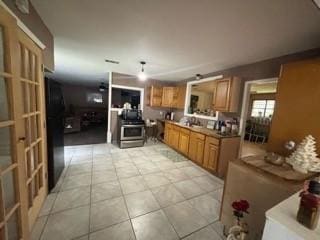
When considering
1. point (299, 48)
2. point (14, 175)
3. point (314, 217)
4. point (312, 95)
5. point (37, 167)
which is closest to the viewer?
point (314, 217)

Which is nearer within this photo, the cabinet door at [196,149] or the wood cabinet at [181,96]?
the cabinet door at [196,149]

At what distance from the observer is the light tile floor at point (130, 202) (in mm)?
1662

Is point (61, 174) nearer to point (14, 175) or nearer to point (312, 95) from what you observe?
point (14, 175)

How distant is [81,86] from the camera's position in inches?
390

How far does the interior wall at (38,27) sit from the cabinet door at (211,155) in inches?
131

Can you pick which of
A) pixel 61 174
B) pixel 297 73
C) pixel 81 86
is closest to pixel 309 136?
pixel 297 73

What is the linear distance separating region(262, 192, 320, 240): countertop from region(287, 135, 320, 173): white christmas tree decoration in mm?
869

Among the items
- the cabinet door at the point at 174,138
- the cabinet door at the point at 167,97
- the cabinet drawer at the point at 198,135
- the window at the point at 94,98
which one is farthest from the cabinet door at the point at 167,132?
the window at the point at 94,98

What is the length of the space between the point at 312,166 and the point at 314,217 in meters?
1.12

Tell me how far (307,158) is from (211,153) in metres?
1.80

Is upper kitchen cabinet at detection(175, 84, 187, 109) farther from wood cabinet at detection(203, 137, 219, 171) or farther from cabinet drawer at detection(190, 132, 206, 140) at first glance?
wood cabinet at detection(203, 137, 219, 171)

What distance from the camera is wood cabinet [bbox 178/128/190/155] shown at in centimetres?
396

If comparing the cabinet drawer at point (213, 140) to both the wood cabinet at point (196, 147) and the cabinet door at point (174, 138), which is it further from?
the cabinet door at point (174, 138)

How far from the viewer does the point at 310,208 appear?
698 mm
